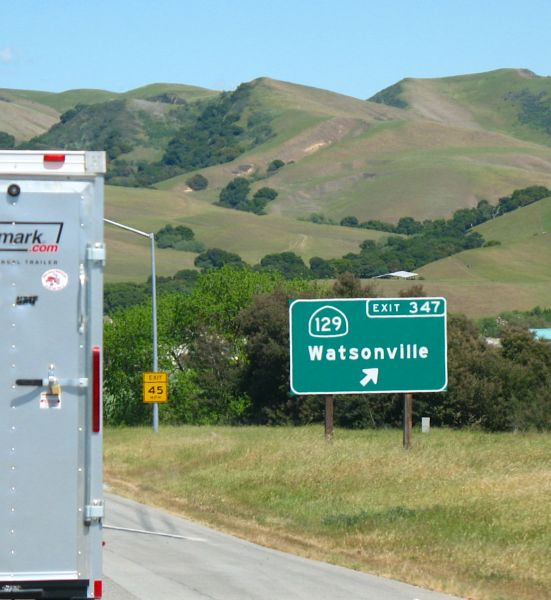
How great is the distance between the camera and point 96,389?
863 centimetres

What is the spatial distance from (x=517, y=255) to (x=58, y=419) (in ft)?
500

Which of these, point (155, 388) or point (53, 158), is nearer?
point (53, 158)

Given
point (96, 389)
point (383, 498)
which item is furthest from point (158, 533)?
point (96, 389)

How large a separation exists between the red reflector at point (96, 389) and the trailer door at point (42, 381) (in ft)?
0.18

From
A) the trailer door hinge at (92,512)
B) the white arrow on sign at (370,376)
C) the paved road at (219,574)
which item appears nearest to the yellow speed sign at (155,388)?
the white arrow on sign at (370,376)

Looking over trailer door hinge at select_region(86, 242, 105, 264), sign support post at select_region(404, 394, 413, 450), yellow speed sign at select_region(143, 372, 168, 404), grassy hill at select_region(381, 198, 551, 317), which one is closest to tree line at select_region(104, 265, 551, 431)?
yellow speed sign at select_region(143, 372, 168, 404)

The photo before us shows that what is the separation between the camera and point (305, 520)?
19734mm

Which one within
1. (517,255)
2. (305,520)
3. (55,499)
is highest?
(517,255)

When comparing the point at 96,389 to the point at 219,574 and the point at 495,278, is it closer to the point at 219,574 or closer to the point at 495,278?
the point at 219,574

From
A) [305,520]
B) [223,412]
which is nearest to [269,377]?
[223,412]

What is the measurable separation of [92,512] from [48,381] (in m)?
0.90

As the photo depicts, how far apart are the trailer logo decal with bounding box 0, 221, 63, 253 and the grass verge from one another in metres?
6.07

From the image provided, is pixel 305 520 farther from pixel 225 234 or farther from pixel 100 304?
pixel 225 234

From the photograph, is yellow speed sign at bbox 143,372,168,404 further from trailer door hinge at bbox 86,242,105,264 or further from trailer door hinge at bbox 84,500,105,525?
trailer door hinge at bbox 86,242,105,264
